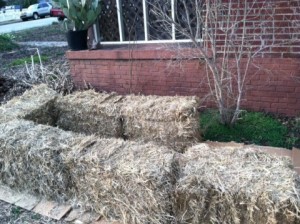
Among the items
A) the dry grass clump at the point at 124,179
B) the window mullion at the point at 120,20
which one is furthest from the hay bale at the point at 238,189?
the window mullion at the point at 120,20

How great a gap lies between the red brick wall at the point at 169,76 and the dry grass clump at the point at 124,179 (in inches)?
81.8

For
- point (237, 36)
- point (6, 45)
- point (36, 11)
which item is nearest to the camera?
point (237, 36)

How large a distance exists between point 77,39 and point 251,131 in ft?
9.92

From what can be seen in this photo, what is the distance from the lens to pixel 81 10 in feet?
16.0

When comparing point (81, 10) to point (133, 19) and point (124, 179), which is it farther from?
point (124, 179)

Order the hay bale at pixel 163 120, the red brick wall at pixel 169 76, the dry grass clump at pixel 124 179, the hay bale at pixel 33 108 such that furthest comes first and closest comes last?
1. the red brick wall at pixel 169 76
2. the hay bale at pixel 33 108
3. the hay bale at pixel 163 120
4. the dry grass clump at pixel 124 179

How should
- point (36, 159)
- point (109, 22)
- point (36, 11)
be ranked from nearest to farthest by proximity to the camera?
point (36, 159), point (109, 22), point (36, 11)

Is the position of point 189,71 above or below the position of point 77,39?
below

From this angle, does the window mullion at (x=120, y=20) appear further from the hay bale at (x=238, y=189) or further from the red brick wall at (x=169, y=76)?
the hay bale at (x=238, y=189)

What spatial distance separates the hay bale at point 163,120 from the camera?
3.37m

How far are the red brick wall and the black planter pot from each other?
0.32 feet

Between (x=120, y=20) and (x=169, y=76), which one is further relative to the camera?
(x=120, y=20)

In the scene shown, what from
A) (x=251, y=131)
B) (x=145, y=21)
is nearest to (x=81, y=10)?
(x=145, y=21)

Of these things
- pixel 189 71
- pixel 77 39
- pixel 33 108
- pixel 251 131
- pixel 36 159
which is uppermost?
pixel 77 39
